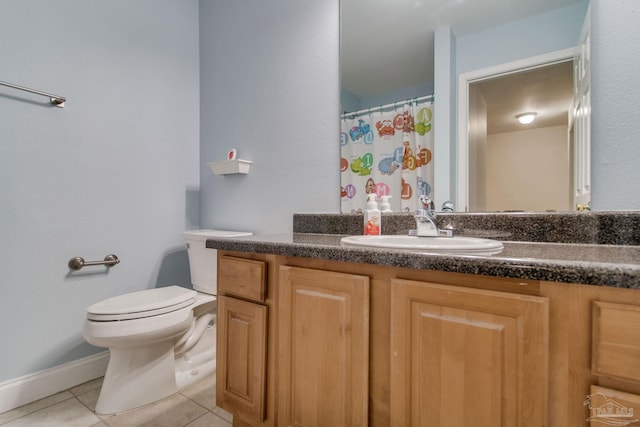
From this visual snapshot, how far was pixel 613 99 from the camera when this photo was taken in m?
0.98

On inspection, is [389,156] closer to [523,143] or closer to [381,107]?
[381,107]

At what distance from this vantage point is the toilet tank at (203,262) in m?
1.79

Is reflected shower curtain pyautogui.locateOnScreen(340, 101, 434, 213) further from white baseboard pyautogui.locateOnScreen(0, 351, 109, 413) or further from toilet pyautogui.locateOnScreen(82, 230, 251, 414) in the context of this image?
white baseboard pyautogui.locateOnScreen(0, 351, 109, 413)

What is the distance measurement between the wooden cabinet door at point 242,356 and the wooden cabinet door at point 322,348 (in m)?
0.08

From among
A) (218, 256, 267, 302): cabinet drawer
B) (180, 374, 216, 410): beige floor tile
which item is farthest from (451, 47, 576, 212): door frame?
(180, 374, 216, 410): beige floor tile

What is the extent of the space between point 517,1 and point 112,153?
2080 mm

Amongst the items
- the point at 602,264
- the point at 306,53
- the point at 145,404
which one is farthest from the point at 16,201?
the point at 602,264

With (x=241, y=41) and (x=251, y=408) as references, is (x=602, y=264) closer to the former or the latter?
(x=251, y=408)

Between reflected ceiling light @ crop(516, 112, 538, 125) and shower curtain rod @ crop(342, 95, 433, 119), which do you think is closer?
reflected ceiling light @ crop(516, 112, 538, 125)

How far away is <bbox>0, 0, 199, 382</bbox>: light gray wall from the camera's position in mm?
1475

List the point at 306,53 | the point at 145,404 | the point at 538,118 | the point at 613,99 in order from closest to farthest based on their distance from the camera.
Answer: the point at 613,99, the point at 538,118, the point at 145,404, the point at 306,53

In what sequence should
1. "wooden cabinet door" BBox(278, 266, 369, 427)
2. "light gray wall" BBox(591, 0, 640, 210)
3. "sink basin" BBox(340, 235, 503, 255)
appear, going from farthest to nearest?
"light gray wall" BBox(591, 0, 640, 210) → "wooden cabinet door" BBox(278, 266, 369, 427) → "sink basin" BBox(340, 235, 503, 255)

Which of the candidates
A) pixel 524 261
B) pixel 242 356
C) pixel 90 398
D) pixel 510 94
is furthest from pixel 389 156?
pixel 90 398

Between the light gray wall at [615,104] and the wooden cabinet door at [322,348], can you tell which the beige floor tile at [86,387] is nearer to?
the wooden cabinet door at [322,348]
